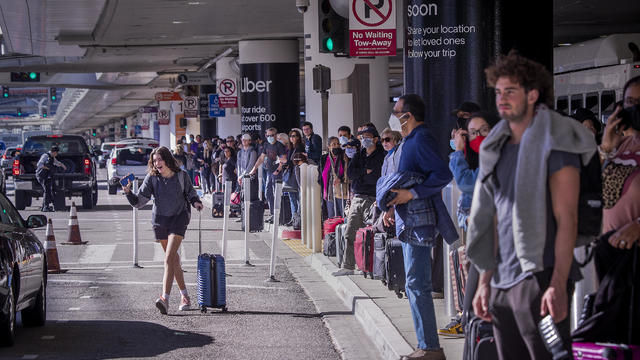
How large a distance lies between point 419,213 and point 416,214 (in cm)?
3

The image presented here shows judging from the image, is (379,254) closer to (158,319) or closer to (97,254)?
(158,319)

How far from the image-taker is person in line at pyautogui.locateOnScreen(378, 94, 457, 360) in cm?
755

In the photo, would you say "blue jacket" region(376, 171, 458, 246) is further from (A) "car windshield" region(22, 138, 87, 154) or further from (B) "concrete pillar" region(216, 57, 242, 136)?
(B) "concrete pillar" region(216, 57, 242, 136)

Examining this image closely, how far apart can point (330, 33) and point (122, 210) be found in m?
16.9

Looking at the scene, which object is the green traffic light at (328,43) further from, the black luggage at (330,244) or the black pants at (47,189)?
the black pants at (47,189)

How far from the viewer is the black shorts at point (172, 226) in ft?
36.2

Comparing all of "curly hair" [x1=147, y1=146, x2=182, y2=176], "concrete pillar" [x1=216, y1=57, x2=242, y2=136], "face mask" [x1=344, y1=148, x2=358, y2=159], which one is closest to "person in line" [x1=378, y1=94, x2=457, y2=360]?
"curly hair" [x1=147, y1=146, x2=182, y2=176]

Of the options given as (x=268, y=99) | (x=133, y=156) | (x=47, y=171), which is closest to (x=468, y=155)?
(x=47, y=171)

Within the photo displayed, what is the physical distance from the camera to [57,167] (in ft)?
93.2

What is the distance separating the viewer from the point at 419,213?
775cm

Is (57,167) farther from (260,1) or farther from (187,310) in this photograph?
(187,310)

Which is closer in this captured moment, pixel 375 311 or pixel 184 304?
pixel 375 311

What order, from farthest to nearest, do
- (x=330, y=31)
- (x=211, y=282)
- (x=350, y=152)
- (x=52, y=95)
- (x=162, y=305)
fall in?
(x=52, y=95)
(x=350, y=152)
(x=330, y=31)
(x=211, y=282)
(x=162, y=305)

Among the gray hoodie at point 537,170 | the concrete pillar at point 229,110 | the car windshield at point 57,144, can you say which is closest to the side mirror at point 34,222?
the gray hoodie at point 537,170
